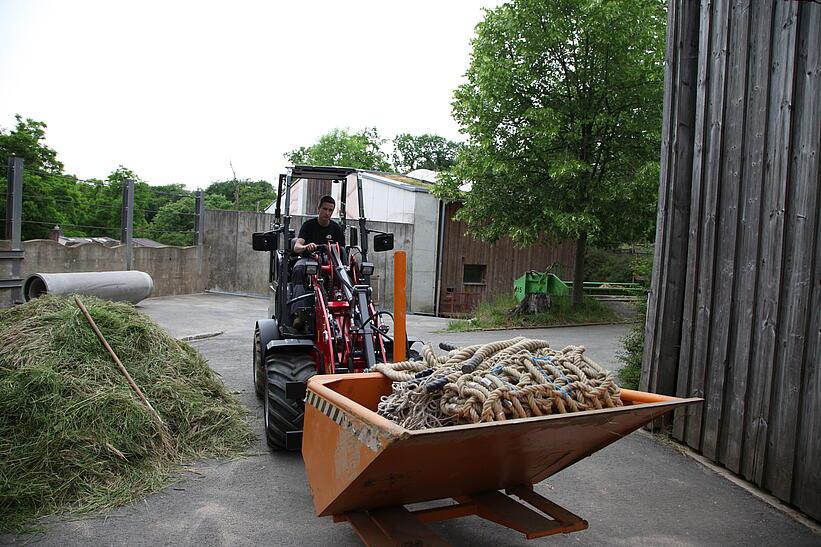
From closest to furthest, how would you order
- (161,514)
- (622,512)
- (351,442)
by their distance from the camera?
(351,442)
(161,514)
(622,512)

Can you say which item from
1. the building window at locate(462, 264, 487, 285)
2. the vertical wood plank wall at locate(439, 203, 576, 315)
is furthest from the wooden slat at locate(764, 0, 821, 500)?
the building window at locate(462, 264, 487, 285)

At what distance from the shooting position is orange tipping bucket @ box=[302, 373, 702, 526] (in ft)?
10.2

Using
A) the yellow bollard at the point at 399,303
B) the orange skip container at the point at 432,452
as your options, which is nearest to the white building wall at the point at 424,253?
the yellow bollard at the point at 399,303

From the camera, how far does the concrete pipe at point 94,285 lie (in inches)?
548

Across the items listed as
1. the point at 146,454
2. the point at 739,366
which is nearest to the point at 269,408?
the point at 146,454

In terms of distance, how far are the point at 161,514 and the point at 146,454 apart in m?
0.91

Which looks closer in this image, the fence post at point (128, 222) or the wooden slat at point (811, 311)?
the wooden slat at point (811, 311)

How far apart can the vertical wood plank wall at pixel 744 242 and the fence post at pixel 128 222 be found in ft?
48.6

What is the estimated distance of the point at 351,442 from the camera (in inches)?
132

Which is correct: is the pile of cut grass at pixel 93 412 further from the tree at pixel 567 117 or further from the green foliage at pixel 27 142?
the green foliage at pixel 27 142

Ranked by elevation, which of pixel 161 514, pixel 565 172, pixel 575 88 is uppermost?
pixel 575 88

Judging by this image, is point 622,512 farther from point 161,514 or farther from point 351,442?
point 161,514

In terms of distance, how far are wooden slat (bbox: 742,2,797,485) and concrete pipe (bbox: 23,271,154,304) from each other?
39.9 ft

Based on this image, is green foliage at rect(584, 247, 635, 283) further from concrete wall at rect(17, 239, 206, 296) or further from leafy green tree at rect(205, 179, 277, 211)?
leafy green tree at rect(205, 179, 277, 211)
